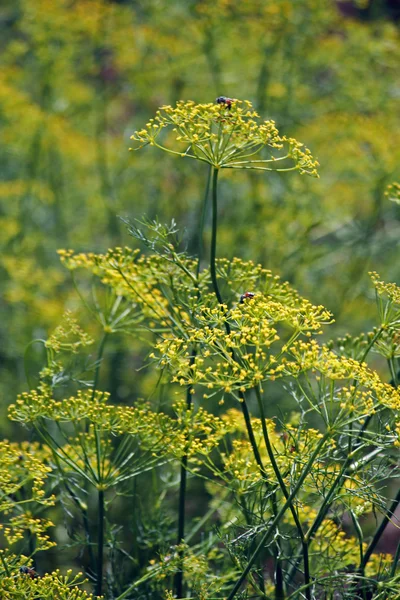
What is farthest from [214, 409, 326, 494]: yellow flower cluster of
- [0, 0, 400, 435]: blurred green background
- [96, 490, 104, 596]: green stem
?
[0, 0, 400, 435]: blurred green background

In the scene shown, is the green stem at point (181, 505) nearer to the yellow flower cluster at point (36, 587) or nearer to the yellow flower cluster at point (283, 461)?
the yellow flower cluster at point (283, 461)

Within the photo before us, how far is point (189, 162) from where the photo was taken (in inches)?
189

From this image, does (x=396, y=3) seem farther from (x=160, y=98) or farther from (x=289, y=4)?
(x=289, y=4)

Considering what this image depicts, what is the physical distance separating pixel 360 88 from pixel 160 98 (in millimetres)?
1621

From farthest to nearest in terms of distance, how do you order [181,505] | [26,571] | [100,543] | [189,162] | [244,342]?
[189,162], [181,505], [100,543], [26,571], [244,342]

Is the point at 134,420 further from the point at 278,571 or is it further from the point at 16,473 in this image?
the point at 278,571

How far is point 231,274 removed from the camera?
5.92 feet

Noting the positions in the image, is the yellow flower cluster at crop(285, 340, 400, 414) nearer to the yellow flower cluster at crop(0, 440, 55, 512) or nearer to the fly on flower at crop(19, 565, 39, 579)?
the yellow flower cluster at crop(0, 440, 55, 512)

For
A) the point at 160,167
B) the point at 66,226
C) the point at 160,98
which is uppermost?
the point at 160,98

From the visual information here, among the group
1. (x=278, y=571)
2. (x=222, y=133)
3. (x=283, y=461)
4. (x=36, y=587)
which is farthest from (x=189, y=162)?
(x=36, y=587)

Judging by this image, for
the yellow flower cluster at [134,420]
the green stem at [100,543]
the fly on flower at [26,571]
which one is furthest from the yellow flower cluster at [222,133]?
the fly on flower at [26,571]

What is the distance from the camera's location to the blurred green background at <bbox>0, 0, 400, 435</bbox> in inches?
163

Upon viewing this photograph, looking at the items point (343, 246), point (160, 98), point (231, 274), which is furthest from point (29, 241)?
point (231, 274)

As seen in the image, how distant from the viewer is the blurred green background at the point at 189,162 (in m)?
4.15
